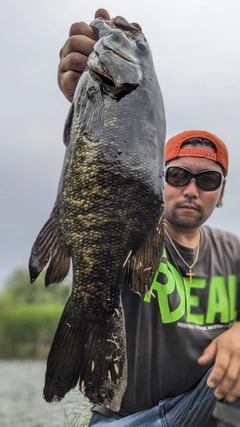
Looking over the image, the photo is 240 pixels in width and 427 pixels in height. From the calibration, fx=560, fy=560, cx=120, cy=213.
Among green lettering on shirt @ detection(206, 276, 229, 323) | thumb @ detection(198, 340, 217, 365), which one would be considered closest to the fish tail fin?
thumb @ detection(198, 340, 217, 365)

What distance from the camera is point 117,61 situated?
233cm

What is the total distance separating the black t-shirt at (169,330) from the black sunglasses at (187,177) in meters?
0.47

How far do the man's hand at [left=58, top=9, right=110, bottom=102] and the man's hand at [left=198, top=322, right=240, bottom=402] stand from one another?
4.75ft

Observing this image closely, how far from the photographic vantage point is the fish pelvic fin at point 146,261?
233 cm

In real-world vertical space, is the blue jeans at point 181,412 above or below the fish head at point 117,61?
below

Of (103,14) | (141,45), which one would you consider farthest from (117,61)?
(103,14)

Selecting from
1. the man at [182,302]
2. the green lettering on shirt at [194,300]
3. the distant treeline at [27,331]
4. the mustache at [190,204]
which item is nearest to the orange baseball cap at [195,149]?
the man at [182,302]

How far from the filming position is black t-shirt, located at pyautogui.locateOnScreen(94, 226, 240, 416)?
3246 mm

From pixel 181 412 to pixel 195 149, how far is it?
5.32 feet

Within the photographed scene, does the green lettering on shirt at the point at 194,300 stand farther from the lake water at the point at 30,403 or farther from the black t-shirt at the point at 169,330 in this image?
the lake water at the point at 30,403

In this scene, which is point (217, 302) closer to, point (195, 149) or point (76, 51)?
point (195, 149)

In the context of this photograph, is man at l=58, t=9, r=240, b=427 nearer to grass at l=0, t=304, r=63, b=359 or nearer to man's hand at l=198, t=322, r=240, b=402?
man's hand at l=198, t=322, r=240, b=402

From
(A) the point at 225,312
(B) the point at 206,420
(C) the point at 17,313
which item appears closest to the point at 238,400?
(B) the point at 206,420

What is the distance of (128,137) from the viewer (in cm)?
232
